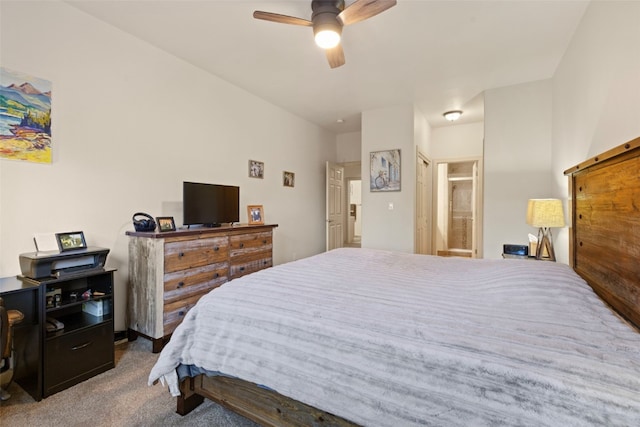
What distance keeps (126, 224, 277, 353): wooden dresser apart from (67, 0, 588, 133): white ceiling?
1.83 metres

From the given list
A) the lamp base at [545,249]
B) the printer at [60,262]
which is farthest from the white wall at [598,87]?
the printer at [60,262]

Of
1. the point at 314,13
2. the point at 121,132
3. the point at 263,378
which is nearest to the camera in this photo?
the point at 263,378

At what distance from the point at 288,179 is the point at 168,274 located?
2.72 meters

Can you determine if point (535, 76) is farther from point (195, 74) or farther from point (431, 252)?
point (195, 74)

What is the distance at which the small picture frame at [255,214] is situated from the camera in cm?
374

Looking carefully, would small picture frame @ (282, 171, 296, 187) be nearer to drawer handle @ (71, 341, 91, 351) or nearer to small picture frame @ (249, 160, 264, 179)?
small picture frame @ (249, 160, 264, 179)

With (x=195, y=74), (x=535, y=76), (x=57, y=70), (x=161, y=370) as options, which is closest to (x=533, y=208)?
(x=535, y=76)

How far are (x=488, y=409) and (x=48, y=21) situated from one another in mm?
3531

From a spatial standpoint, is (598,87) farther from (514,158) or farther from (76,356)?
(76,356)

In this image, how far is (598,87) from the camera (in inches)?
74.7

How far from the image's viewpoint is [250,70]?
10.7 feet

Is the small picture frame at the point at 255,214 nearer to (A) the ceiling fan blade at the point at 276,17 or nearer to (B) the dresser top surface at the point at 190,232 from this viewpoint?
(B) the dresser top surface at the point at 190,232

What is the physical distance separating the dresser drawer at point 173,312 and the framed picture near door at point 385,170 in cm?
307

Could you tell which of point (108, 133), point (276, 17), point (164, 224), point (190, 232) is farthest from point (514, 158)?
point (108, 133)
